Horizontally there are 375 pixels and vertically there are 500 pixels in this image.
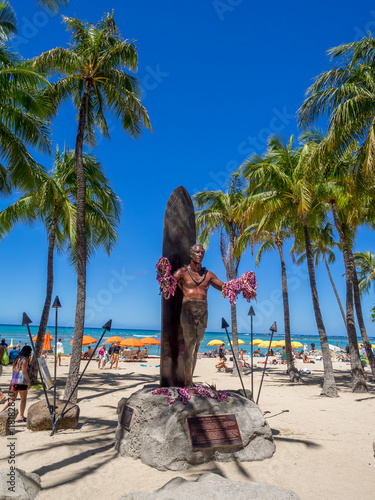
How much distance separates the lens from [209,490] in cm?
369

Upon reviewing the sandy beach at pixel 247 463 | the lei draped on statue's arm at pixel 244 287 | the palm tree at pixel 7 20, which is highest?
the palm tree at pixel 7 20

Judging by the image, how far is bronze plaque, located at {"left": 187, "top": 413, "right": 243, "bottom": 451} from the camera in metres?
5.45

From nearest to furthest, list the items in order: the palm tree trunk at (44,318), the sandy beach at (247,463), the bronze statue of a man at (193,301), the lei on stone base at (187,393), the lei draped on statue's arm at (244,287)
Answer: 1. the sandy beach at (247,463)
2. the lei on stone base at (187,393)
3. the bronze statue of a man at (193,301)
4. the lei draped on statue's arm at (244,287)
5. the palm tree trunk at (44,318)

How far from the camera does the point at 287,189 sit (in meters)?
14.8

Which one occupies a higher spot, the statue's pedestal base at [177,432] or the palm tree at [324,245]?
the palm tree at [324,245]

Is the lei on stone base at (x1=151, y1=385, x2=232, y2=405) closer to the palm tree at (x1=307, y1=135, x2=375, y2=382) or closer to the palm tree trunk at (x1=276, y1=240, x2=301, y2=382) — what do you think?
the palm tree at (x1=307, y1=135, x2=375, y2=382)

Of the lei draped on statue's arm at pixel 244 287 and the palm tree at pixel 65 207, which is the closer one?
the lei draped on statue's arm at pixel 244 287

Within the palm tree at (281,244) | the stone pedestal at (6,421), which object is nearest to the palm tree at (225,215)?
the palm tree at (281,244)

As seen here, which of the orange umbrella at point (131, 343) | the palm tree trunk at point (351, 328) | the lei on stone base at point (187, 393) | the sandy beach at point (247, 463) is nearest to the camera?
the sandy beach at point (247, 463)

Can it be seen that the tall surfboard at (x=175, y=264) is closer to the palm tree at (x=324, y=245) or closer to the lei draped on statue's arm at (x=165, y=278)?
the lei draped on statue's arm at (x=165, y=278)

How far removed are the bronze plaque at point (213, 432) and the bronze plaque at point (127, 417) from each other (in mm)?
1017

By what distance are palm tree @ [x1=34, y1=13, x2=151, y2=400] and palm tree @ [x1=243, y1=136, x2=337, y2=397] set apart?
5243mm

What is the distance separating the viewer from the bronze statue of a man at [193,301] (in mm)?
6164

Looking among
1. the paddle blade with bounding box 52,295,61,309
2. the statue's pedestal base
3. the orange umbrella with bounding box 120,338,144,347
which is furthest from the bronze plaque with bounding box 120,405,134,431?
the orange umbrella with bounding box 120,338,144,347
